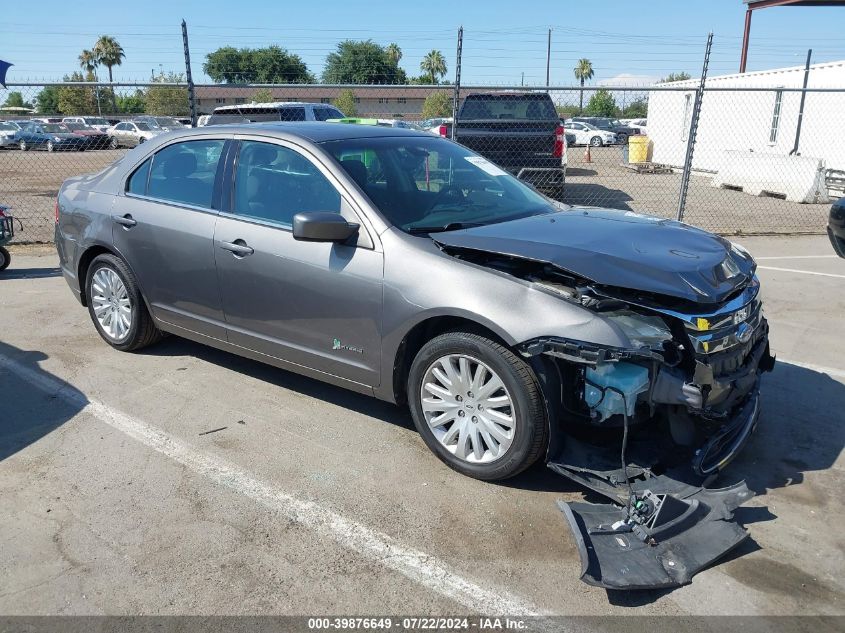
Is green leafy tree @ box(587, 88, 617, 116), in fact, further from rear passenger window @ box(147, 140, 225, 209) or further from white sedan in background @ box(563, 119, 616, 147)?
rear passenger window @ box(147, 140, 225, 209)

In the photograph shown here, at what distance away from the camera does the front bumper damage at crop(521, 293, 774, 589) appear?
2844 millimetres

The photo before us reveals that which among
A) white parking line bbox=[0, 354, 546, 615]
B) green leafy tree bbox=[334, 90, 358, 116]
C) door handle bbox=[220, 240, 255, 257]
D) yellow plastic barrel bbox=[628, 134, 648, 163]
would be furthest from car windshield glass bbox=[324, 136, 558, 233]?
green leafy tree bbox=[334, 90, 358, 116]

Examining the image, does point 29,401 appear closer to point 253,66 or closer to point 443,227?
point 443,227

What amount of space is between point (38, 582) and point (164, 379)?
2198 millimetres

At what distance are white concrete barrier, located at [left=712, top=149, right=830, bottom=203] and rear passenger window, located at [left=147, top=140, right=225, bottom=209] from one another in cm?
1395

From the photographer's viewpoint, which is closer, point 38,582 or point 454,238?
point 38,582

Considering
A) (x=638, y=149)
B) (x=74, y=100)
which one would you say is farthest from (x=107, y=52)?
(x=638, y=149)

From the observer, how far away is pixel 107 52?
75.2 m

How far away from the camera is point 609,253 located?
11.0 ft

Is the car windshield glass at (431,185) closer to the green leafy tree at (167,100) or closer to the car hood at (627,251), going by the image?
the car hood at (627,251)

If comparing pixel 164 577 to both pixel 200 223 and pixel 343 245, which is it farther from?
pixel 200 223

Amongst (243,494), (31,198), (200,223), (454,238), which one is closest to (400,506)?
(243,494)

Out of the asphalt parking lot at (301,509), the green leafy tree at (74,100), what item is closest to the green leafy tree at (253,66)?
the green leafy tree at (74,100)

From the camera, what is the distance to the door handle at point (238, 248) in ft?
13.7
